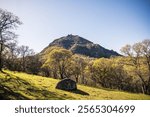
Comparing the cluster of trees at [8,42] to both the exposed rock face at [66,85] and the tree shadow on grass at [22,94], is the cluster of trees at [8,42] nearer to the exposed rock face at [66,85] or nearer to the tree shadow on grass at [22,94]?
the tree shadow on grass at [22,94]

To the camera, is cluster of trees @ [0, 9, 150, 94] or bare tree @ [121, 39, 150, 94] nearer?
cluster of trees @ [0, 9, 150, 94]

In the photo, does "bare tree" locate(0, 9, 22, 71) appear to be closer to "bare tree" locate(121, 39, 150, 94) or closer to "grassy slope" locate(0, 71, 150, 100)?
"grassy slope" locate(0, 71, 150, 100)

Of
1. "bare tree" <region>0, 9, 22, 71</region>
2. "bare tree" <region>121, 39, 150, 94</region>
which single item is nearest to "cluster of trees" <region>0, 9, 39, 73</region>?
"bare tree" <region>0, 9, 22, 71</region>

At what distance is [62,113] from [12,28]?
12668mm

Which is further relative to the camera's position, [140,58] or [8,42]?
[140,58]

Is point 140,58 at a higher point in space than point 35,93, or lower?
higher

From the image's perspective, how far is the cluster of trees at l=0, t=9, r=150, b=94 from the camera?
1919 cm

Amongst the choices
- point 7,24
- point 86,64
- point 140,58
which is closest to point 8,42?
point 7,24

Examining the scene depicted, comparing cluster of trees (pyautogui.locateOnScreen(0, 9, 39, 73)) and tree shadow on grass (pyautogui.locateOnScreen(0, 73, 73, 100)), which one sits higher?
cluster of trees (pyautogui.locateOnScreen(0, 9, 39, 73))

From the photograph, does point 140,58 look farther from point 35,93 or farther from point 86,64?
point 86,64

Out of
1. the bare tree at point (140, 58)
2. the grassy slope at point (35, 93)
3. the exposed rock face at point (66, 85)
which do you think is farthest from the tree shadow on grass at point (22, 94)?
the bare tree at point (140, 58)

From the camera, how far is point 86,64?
185 feet

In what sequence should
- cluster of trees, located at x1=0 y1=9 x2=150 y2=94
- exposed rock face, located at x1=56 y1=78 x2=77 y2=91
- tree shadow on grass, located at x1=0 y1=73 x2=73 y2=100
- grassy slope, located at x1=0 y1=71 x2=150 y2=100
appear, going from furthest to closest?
exposed rock face, located at x1=56 y1=78 x2=77 y2=91 < cluster of trees, located at x1=0 y1=9 x2=150 y2=94 < grassy slope, located at x1=0 y1=71 x2=150 y2=100 < tree shadow on grass, located at x1=0 y1=73 x2=73 y2=100

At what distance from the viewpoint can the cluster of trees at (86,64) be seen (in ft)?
63.0
